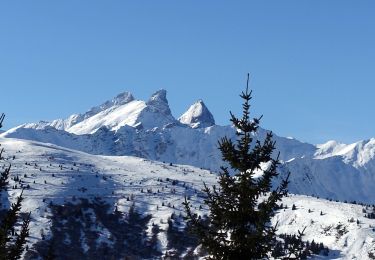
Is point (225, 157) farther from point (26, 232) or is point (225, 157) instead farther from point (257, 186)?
point (26, 232)

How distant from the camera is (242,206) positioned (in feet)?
105

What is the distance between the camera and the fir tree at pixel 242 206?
3117 centimetres

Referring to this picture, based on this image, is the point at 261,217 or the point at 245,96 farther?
the point at 245,96

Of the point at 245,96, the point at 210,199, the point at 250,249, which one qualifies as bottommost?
the point at 250,249

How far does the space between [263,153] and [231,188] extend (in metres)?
2.37

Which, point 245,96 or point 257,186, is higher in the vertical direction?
point 245,96

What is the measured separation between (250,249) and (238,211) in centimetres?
190

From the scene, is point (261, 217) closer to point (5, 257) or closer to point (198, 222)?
point (198, 222)

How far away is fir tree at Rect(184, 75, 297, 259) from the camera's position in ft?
102

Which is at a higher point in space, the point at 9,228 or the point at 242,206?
the point at 242,206

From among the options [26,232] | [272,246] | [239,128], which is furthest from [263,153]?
[26,232]

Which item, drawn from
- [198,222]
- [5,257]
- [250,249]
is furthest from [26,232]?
[250,249]

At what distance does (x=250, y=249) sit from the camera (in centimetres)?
3122

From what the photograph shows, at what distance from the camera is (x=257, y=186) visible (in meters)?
32.3
